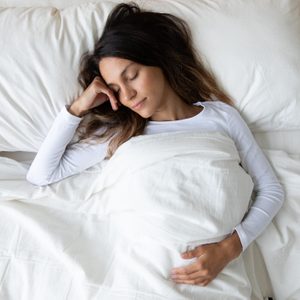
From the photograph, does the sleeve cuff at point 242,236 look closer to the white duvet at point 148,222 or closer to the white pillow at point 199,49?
the white duvet at point 148,222

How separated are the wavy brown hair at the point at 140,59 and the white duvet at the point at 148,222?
105mm

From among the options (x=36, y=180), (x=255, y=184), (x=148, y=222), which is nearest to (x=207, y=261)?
(x=148, y=222)

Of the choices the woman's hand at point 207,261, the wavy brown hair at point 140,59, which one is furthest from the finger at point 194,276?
the wavy brown hair at point 140,59

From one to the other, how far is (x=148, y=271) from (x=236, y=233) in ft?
0.82

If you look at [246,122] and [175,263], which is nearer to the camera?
[175,263]

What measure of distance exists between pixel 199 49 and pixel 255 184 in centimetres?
41

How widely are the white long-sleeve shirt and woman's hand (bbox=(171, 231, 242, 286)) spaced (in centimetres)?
7

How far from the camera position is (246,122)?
3.60ft

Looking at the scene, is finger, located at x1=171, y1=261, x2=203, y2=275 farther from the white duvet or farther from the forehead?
the forehead

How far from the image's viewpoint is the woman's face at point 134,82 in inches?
37.9

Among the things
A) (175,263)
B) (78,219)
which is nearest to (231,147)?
(175,263)

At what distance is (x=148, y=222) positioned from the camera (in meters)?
0.90

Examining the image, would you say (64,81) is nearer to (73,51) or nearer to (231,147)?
(73,51)

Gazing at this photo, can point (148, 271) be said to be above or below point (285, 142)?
below
